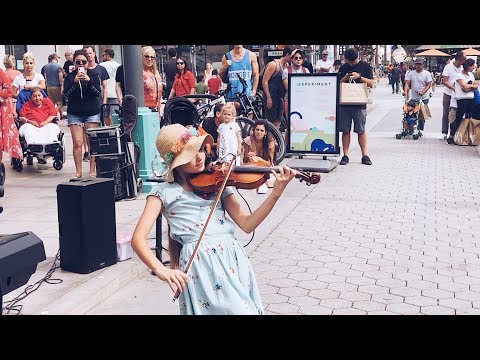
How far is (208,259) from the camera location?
319cm

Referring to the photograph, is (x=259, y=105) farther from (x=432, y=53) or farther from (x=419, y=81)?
(x=432, y=53)

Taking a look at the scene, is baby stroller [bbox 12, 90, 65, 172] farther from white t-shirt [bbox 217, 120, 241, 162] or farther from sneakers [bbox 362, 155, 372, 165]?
sneakers [bbox 362, 155, 372, 165]

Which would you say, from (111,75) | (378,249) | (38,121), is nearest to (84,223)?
(378,249)

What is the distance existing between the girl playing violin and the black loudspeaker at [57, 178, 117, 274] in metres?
2.24

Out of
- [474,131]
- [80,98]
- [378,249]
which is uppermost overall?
[80,98]

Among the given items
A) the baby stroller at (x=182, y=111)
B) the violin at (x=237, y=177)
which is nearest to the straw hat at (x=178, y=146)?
the violin at (x=237, y=177)

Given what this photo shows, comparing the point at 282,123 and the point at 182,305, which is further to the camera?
the point at 282,123

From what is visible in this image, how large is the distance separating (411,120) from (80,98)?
8223mm

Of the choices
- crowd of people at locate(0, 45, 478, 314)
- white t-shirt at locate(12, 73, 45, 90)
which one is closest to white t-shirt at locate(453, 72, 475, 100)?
crowd of people at locate(0, 45, 478, 314)

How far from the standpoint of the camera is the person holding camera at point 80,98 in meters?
9.05

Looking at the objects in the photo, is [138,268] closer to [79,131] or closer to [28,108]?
[79,131]
